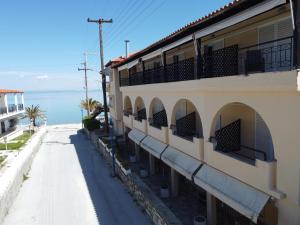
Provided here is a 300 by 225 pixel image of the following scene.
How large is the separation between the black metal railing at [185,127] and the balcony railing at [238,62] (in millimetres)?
2284

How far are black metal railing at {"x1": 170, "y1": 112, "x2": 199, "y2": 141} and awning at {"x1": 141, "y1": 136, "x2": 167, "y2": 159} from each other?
1.38 meters

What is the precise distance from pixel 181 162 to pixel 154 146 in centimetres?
390

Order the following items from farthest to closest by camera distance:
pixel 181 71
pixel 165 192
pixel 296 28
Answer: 1. pixel 165 192
2. pixel 181 71
3. pixel 296 28

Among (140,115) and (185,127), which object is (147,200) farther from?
(140,115)

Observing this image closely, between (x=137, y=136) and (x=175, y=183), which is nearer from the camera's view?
(x=175, y=183)

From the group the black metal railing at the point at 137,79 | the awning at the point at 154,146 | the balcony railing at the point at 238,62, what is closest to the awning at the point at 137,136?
the awning at the point at 154,146

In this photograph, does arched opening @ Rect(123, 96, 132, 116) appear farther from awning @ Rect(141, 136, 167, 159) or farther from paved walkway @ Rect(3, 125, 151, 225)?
awning @ Rect(141, 136, 167, 159)

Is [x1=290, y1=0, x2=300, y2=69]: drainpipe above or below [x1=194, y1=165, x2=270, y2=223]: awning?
above

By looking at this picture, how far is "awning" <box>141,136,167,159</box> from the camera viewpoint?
16144 millimetres

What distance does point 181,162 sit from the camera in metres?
13.5

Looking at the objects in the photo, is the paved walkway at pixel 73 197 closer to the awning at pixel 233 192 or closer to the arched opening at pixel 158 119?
the awning at pixel 233 192

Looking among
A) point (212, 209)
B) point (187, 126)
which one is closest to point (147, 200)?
point (212, 209)

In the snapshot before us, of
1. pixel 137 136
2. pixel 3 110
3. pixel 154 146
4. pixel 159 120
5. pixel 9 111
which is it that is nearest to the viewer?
pixel 154 146

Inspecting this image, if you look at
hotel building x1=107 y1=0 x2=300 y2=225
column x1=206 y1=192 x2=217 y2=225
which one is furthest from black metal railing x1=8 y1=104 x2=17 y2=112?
column x1=206 y1=192 x2=217 y2=225
